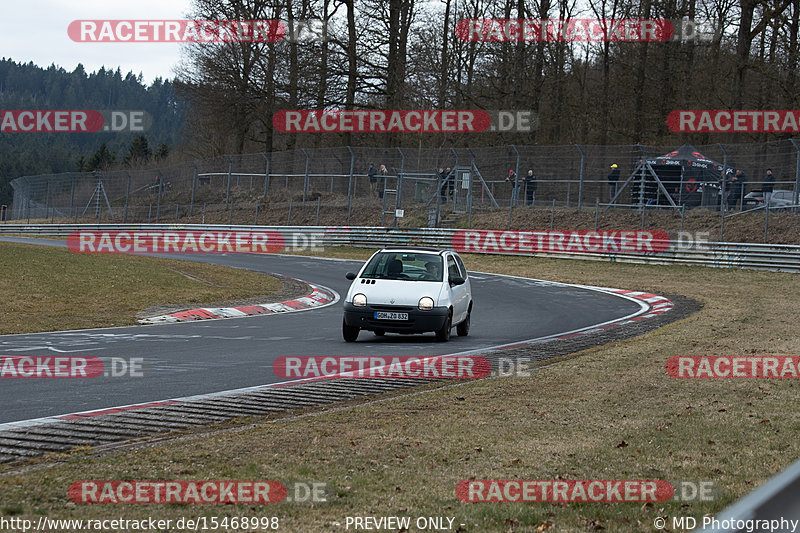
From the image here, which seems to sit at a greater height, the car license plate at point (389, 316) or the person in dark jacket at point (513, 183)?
the person in dark jacket at point (513, 183)

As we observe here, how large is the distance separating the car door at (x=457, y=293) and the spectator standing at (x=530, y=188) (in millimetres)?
21437

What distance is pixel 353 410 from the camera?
8.12 meters

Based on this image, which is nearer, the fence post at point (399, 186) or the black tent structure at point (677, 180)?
the black tent structure at point (677, 180)

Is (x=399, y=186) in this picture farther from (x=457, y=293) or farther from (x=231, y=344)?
(x=231, y=344)

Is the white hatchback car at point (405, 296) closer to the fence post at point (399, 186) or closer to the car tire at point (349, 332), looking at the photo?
the car tire at point (349, 332)

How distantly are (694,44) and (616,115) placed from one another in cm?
650

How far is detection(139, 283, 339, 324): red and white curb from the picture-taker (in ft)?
57.4

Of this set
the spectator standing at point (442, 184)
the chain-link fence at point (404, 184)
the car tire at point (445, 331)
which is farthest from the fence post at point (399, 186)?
the car tire at point (445, 331)

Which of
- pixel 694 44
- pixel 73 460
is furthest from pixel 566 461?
pixel 694 44

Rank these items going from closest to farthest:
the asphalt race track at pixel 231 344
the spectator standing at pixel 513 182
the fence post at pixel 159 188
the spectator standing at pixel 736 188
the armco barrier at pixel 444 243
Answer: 1. the asphalt race track at pixel 231 344
2. the armco barrier at pixel 444 243
3. the spectator standing at pixel 736 188
4. the spectator standing at pixel 513 182
5. the fence post at pixel 159 188

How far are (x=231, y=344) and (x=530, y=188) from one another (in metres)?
25.5

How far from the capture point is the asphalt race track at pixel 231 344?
8.63 metres

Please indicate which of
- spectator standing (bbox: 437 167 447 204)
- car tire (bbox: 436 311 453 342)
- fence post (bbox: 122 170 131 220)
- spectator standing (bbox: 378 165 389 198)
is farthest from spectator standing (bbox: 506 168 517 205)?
car tire (bbox: 436 311 453 342)

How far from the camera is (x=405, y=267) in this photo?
15047 mm
